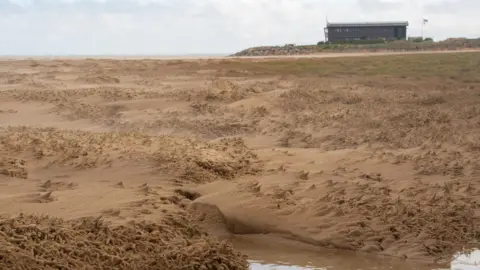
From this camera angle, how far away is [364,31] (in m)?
56.1

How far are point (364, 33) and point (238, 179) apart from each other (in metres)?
50.6

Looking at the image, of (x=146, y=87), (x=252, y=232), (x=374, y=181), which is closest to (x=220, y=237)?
(x=252, y=232)

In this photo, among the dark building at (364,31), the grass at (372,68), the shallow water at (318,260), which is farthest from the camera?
the dark building at (364,31)

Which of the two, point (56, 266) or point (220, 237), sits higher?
point (56, 266)

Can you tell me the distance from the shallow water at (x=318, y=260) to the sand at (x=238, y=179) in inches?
4.5

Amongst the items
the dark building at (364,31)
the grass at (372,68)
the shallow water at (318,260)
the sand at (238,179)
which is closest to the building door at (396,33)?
the dark building at (364,31)

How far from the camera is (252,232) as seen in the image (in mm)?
6141

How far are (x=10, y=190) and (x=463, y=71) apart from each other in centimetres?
1510

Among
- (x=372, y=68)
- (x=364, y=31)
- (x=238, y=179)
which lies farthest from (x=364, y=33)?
(x=238, y=179)

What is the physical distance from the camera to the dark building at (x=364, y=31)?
184ft

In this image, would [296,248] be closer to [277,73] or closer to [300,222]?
[300,222]

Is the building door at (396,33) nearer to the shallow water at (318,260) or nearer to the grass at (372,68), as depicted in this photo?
the grass at (372,68)

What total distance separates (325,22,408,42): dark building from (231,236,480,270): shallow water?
5157 cm

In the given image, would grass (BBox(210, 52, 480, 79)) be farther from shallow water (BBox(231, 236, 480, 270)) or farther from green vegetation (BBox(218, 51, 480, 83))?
shallow water (BBox(231, 236, 480, 270))
